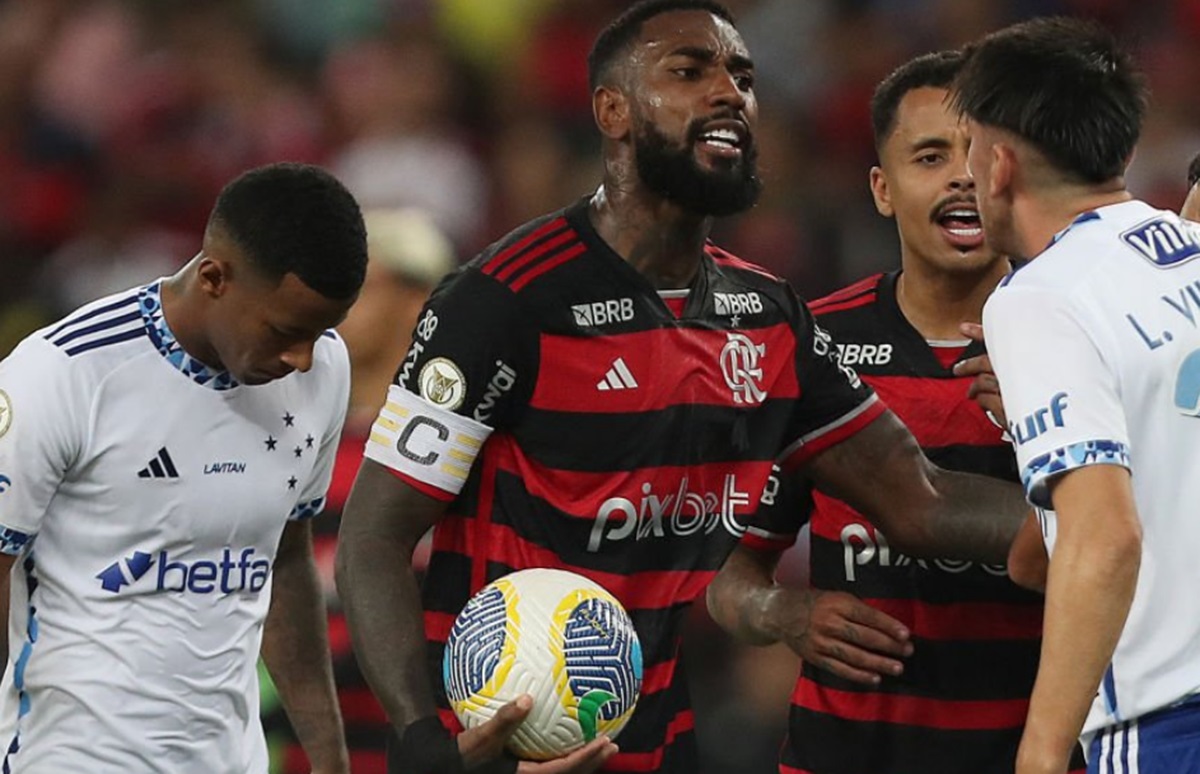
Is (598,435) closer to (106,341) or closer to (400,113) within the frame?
(106,341)

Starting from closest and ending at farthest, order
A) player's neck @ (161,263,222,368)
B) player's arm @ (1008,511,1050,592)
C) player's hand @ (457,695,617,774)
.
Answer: player's hand @ (457,695,617,774)
player's arm @ (1008,511,1050,592)
player's neck @ (161,263,222,368)

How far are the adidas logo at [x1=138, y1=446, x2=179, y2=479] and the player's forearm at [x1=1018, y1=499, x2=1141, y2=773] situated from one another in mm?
1918

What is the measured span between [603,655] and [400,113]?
5.50 m

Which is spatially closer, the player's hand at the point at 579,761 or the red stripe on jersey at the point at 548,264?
the player's hand at the point at 579,761

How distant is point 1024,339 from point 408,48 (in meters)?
6.08

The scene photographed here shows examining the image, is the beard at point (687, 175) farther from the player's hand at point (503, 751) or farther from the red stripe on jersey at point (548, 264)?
the player's hand at point (503, 751)

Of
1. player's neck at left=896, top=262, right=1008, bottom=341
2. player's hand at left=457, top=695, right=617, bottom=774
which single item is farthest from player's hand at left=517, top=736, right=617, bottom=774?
player's neck at left=896, top=262, right=1008, bottom=341

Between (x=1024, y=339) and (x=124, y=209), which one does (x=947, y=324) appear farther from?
(x=124, y=209)

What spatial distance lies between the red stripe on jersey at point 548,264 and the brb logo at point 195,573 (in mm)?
872

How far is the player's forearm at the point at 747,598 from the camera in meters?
4.89

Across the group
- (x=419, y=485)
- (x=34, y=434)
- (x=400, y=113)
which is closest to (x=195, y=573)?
(x=34, y=434)

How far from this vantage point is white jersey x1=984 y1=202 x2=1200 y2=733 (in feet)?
11.1

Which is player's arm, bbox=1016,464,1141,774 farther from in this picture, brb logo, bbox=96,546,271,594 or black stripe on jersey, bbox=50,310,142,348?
black stripe on jersey, bbox=50,310,142,348

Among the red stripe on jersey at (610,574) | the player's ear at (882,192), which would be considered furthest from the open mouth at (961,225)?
the red stripe on jersey at (610,574)
